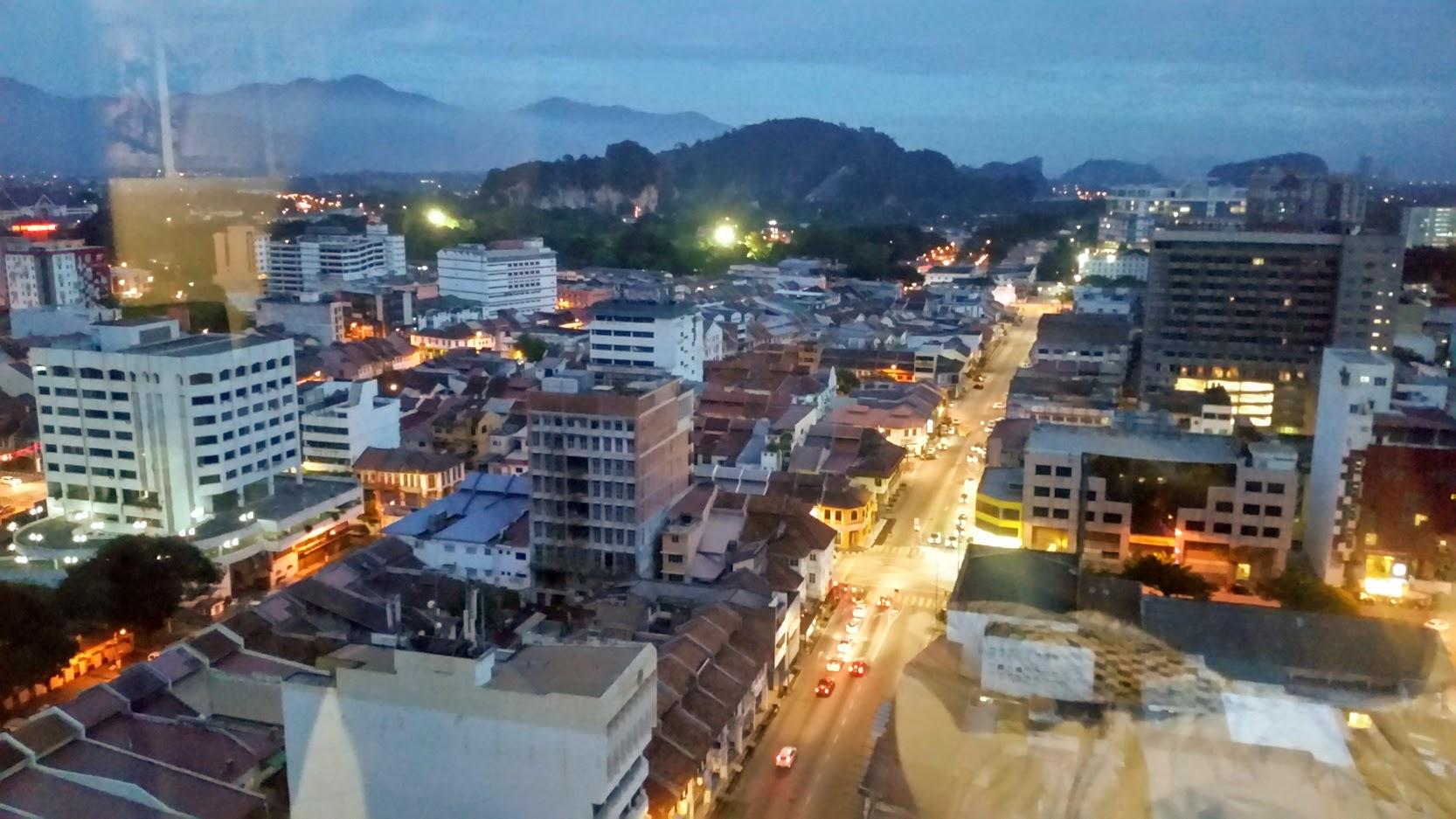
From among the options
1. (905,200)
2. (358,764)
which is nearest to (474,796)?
(358,764)

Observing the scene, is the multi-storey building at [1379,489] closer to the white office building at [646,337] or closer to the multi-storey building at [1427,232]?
the multi-storey building at [1427,232]

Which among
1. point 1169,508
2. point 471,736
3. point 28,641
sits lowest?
point 28,641

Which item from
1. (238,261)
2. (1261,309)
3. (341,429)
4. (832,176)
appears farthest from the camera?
(832,176)

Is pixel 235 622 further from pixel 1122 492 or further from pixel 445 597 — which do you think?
pixel 1122 492

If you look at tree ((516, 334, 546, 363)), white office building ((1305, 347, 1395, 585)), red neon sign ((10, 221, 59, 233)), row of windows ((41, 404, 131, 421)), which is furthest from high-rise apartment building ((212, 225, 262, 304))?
white office building ((1305, 347, 1395, 585))

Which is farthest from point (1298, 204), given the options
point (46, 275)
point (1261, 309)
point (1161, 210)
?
point (46, 275)

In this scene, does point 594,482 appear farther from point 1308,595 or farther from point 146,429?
point 1308,595

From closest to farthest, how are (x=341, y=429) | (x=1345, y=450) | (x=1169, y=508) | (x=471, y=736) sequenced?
(x=471, y=736) < (x=1345, y=450) < (x=1169, y=508) < (x=341, y=429)
